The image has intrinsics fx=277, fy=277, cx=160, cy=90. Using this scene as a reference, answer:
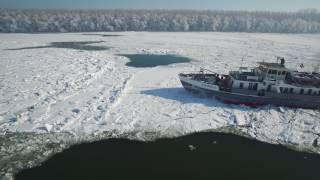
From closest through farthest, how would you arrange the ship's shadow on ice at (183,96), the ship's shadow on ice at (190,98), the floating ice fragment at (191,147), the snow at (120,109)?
the floating ice fragment at (191,147) → the snow at (120,109) → the ship's shadow on ice at (190,98) → the ship's shadow on ice at (183,96)

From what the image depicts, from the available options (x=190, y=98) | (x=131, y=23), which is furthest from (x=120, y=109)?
(x=131, y=23)

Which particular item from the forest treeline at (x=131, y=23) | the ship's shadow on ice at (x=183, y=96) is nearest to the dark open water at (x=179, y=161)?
the ship's shadow on ice at (x=183, y=96)

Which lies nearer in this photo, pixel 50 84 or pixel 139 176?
pixel 139 176

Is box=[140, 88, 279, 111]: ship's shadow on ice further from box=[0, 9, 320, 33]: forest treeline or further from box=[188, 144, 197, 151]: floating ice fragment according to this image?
box=[0, 9, 320, 33]: forest treeline

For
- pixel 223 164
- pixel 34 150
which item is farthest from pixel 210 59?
pixel 34 150

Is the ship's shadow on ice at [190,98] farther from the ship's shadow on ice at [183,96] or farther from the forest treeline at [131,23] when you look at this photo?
the forest treeline at [131,23]

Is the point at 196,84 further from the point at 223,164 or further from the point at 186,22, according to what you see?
the point at 186,22

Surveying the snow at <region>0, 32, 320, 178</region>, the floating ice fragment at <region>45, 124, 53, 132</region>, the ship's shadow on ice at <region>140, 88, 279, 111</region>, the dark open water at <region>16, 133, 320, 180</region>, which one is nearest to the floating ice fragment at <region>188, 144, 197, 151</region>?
the dark open water at <region>16, 133, 320, 180</region>

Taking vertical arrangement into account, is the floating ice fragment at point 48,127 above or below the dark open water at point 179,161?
above

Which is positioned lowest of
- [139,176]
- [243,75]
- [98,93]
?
[139,176]
